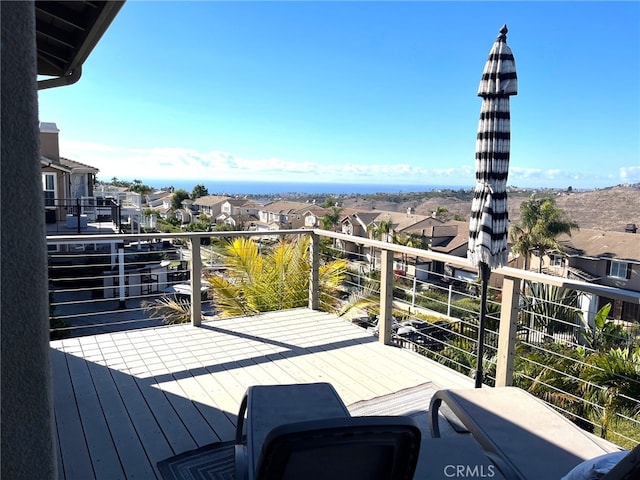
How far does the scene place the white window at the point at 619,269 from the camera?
27828 mm

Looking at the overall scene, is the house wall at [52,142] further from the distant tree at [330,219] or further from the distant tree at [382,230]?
the distant tree at [330,219]

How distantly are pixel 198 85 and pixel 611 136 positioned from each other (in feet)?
132

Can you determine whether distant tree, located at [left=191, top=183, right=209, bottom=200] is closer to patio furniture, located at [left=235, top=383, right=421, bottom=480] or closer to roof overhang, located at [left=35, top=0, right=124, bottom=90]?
roof overhang, located at [left=35, top=0, right=124, bottom=90]

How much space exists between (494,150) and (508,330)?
1.29m

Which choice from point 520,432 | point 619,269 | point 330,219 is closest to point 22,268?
point 520,432

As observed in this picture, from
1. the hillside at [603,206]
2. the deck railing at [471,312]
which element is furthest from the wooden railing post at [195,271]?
the hillside at [603,206]

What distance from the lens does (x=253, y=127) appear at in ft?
222

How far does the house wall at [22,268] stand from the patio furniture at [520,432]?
178 centimetres

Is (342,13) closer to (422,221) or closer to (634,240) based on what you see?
(634,240)

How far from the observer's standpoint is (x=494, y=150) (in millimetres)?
2855

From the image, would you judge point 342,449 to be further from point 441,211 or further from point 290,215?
point 290,215

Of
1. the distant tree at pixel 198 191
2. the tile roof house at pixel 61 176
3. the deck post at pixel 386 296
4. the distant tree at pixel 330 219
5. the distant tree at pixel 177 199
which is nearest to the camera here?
the deck post at pixel 386 296

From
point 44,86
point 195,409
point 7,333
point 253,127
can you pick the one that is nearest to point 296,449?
point 7,333

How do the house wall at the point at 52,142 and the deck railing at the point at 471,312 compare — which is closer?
the deck railing at the point at 471,312
